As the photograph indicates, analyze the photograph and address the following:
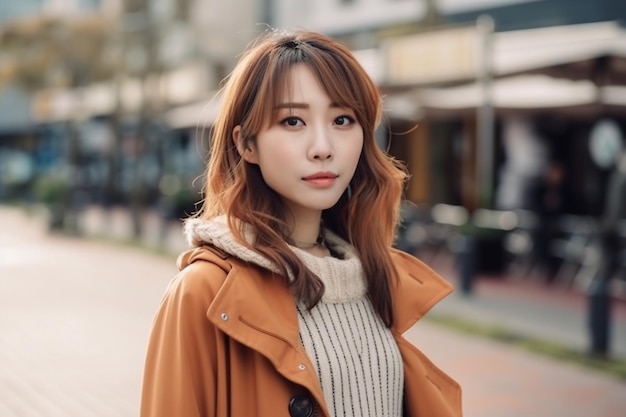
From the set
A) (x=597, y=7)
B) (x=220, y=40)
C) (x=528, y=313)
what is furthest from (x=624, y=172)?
(x=220, y=40)

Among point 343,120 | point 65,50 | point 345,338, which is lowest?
point 65,50

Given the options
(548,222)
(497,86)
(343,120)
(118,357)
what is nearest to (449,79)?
(497,86)

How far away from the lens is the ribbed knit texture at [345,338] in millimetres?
2186

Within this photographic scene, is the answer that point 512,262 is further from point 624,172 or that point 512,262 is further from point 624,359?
point 624,359

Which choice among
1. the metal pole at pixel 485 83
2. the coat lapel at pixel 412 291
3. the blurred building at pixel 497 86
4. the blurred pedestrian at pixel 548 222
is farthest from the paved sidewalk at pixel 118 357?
the coat lapel at pixel 412 291

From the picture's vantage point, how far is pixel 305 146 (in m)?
2.18

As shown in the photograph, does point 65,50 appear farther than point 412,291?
Yes

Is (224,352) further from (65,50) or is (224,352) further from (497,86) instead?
(65,50)

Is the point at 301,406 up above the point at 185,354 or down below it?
below

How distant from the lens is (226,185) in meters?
2.34

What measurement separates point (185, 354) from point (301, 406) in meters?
0.27

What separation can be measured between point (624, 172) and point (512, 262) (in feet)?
11.8

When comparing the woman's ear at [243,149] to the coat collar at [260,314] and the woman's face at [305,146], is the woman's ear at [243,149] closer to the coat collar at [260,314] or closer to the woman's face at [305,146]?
the woman's face at [305,146]

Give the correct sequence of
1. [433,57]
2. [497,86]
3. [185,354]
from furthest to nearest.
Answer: [497,86]
[433,57]
[185,354]
